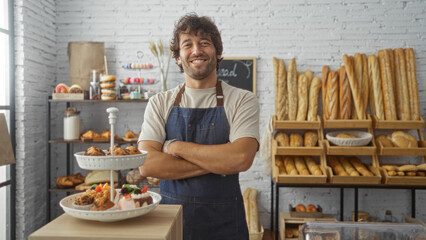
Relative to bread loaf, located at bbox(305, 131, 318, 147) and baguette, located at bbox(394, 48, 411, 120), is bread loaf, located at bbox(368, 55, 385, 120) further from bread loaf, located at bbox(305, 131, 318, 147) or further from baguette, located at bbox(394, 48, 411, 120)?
bread loaf, located at bbox(305, 131, 318, 147)

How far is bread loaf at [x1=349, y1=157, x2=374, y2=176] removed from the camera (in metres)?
3.42

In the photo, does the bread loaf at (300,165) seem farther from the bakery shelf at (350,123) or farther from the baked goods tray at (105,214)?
the baked goods tray at (105,214)

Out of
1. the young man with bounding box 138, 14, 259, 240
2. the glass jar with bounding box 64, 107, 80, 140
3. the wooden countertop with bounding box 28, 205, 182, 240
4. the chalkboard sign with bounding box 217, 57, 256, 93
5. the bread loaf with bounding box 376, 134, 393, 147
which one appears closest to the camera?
the wooden countertop with bounding box 28, 205, 182, 240

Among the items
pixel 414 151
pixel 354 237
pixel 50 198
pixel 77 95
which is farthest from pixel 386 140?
pixel 50 198

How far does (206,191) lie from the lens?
1.86 metres

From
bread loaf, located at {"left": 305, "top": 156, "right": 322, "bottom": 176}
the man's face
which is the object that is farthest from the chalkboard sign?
the man's face

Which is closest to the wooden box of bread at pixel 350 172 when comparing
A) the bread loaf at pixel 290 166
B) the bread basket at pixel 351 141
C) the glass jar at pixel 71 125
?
the bread basket at pixel 351 141

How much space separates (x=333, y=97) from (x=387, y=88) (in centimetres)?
56

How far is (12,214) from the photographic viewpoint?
3.49 metres

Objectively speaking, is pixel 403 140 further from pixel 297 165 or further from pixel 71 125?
pixel 71 125

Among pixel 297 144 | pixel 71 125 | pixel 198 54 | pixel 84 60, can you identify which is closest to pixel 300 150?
pixel 297 144

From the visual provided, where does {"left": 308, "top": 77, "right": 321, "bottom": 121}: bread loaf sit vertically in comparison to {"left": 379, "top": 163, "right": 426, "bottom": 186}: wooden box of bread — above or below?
above

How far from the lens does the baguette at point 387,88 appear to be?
369cm

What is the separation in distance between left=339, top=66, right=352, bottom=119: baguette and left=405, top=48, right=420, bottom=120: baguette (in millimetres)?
615
